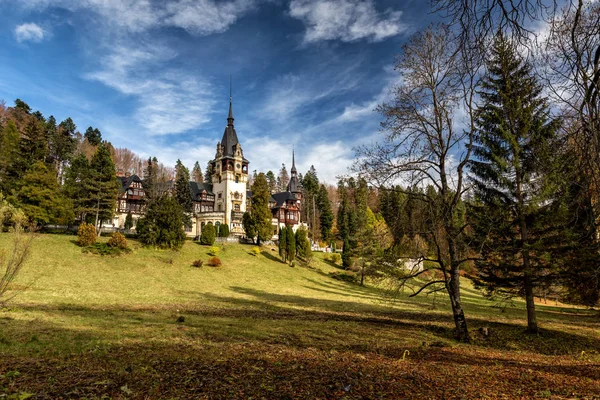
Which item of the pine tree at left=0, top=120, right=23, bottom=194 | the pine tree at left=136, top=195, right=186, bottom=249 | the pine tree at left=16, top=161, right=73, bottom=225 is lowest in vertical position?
the pine tree at left=136, top=195, right=186, bottom=249

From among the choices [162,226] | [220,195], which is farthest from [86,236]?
[220,195]

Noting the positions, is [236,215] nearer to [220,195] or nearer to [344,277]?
[220,195]

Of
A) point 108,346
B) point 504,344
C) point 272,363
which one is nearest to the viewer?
point 272,363

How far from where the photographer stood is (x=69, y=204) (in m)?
36.5

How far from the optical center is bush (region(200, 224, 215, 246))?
43312 millimetres

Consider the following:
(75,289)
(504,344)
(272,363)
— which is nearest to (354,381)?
(272,363)

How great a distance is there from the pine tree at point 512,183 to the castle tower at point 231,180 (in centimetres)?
4629

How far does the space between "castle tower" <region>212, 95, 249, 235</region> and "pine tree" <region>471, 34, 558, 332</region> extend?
46287 mm

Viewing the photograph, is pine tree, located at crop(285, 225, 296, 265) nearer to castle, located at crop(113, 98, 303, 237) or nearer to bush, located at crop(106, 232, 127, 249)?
castle, located at crop(113, 98, 303, 237)

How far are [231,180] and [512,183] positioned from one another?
49155 mm

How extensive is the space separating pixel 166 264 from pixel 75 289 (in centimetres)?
1235

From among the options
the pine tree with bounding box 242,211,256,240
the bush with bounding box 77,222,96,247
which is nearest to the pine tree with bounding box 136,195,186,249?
the bush with bounding box 77,222,96,247

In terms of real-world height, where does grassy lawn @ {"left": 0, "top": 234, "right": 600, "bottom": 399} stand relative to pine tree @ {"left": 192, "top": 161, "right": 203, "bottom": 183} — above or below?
below

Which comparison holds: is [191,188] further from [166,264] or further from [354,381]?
[354,381]
